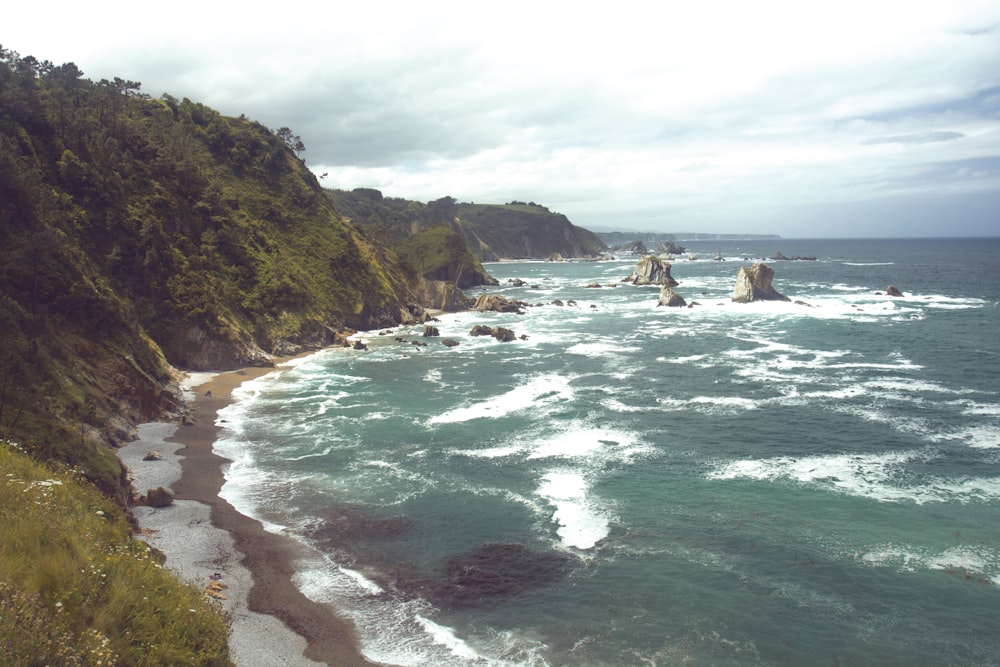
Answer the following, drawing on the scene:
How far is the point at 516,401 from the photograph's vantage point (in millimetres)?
55406

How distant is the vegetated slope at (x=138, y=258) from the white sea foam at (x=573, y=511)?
22155mm

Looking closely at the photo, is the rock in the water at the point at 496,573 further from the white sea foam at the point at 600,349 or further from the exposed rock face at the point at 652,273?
the exposed rock face at the point at 652,273

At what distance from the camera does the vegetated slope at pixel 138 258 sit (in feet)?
126

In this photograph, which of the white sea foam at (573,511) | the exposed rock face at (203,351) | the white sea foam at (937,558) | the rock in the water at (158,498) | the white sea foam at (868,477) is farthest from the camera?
the exposed rock face at (203,351)

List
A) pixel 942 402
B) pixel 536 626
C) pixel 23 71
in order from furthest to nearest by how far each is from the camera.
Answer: pixel 23 71 → pixel 942 402 → pixel 536 626

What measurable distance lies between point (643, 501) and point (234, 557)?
2112 centimetres

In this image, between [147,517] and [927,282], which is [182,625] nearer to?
[147,517]

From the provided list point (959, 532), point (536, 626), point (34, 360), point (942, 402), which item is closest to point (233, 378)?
point (34, 360)

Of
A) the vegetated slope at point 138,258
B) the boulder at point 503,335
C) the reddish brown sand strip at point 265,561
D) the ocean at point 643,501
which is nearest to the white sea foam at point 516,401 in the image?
the ocean at point 643,501

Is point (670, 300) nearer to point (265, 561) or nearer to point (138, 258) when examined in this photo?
point (138, 258)

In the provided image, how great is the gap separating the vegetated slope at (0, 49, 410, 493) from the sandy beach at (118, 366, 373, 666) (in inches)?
135

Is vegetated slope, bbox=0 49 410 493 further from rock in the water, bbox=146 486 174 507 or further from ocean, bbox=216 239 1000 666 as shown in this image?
ocean, bbox=216 239 1000 666

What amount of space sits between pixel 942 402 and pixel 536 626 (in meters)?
45.7

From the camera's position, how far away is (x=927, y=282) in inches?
5906
